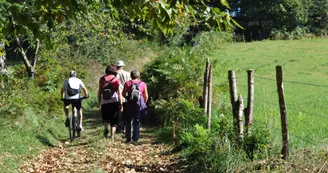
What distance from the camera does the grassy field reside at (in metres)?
7.99

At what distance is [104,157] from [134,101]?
1.78m

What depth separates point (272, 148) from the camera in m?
6.34

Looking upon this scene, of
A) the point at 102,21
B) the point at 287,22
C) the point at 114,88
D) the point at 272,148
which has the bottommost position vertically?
the point at 272,148

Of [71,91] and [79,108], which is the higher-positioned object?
[71,91]

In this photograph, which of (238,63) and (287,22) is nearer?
(238,63)

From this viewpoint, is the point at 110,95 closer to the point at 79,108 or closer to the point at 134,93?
the point at 134,93

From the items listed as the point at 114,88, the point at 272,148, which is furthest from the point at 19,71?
the point at 272,148

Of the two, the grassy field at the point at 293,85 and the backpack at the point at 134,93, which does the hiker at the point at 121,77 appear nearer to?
the backpack at the point at 134,93

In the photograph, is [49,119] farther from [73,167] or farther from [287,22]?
[287,22]

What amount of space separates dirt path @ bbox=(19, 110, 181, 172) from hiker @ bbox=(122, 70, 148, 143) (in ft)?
1.70

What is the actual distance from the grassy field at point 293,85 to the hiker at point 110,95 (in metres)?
3.22

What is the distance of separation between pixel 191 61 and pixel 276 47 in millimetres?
29550

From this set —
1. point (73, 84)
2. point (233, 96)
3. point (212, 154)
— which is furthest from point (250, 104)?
point (73, 84)

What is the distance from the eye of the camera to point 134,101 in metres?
9.67
